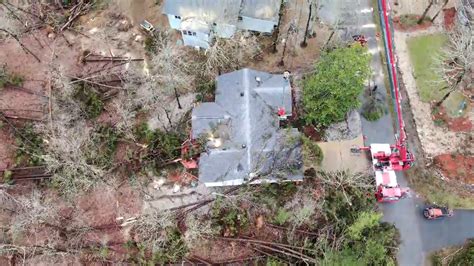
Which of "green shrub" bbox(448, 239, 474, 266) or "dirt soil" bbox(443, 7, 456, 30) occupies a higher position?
"dirt soil" bbox(443, 7, 456, 30)

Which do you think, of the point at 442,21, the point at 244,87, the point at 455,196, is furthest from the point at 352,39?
the point at 455,196

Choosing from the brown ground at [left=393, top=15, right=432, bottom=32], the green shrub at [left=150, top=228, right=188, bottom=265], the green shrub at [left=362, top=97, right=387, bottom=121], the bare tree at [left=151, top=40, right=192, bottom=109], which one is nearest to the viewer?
the green shrub at [left=150, top=228, right=188, bottom=265]

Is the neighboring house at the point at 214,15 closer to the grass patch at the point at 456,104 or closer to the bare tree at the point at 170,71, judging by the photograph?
the bare tree at the point at 170,71

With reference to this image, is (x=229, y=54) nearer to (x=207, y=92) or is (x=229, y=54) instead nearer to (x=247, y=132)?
(x=207, y=92)

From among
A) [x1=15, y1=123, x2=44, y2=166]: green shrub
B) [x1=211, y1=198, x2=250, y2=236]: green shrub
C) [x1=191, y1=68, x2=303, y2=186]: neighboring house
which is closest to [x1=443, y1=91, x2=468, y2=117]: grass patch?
[x1=191, y1=68, x2=303, y2=186]: neighboring house

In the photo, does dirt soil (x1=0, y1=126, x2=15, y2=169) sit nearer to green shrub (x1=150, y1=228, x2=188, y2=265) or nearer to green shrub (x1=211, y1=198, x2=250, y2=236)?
green shrub (x1=150, y1=228, x2=188, y2=265)

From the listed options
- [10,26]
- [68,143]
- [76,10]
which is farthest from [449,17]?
[10,26]
